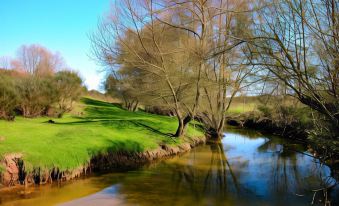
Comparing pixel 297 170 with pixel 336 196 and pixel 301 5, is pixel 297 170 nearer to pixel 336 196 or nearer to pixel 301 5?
pixel 336 196

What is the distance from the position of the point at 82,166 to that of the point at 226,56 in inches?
375

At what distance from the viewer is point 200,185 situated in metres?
12.6

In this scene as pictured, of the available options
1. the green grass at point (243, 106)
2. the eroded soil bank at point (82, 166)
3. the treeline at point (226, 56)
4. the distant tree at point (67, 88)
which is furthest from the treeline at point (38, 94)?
the green grass at point (243, 106)

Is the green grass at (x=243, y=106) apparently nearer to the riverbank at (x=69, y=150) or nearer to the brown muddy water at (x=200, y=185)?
the brown muddy water at (x=200, y=185)

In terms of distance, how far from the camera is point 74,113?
26.1 m

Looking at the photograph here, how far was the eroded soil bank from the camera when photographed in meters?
10.6

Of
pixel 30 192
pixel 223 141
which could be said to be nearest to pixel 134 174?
pixel 30 192

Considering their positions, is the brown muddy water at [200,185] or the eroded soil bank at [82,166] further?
the eroded soil bank at [82,166]

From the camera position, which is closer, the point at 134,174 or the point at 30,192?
the point at 30,192

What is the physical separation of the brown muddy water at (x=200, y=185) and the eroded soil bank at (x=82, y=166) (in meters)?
0.47

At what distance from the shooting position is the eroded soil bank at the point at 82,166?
10.6 metres

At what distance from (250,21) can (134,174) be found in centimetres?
853

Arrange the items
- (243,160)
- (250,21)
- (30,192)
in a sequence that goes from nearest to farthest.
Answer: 1. (250,21)
2. (30,192)
3. (243,160)

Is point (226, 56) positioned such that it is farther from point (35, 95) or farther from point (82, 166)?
point (35, 95)
